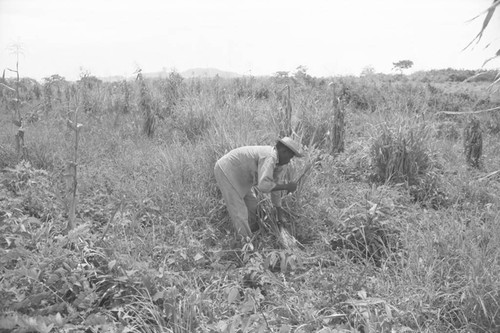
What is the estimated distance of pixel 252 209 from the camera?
4.24m

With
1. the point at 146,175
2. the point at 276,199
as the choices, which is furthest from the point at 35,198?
the point at 276,199

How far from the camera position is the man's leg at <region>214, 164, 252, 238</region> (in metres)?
3.93

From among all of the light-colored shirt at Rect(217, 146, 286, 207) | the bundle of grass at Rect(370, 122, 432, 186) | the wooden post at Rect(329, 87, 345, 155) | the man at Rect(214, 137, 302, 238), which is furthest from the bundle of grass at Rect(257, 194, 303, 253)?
the wooden post at Rect(329, 87, 345, 155)

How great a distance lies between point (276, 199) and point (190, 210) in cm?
104

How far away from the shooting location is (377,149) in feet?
17.9

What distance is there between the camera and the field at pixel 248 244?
2.53 meters

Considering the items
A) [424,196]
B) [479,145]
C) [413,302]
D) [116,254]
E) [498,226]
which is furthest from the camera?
[479,145]

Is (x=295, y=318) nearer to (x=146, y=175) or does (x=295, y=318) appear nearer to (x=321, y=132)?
(x=146, y=175)

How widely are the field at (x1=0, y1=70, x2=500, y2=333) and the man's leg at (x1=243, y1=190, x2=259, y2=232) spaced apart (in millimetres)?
125

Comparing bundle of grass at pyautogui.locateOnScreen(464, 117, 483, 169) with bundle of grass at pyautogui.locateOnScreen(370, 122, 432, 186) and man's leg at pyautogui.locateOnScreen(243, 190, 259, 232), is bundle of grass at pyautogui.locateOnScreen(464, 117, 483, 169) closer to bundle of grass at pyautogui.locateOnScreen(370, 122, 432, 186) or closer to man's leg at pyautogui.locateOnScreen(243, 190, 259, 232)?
bundle of grass at pyautogui.locateOnScreen(370, 122, 432, 186)

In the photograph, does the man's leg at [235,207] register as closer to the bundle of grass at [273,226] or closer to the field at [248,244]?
the field at [248,244]

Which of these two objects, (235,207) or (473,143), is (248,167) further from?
(473,143)

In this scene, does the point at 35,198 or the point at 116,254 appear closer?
the point at 116,254

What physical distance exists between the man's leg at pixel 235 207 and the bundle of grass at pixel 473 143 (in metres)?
4.37
